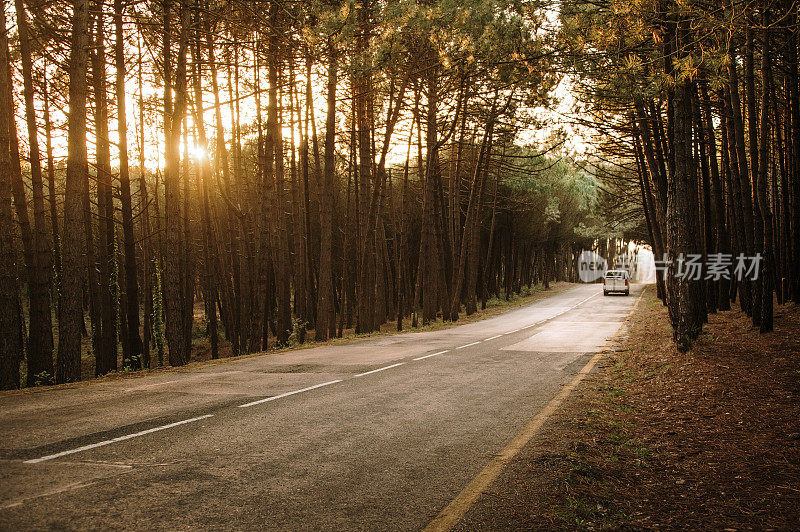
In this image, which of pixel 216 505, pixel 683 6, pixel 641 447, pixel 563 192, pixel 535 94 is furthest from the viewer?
pixel 563 192

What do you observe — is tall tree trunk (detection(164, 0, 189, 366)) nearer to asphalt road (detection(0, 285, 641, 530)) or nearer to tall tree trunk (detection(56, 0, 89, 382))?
tall tree trunk (detection(56, 0, 89, 382))

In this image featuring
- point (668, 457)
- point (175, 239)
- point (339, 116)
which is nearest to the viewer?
point (668, 457)

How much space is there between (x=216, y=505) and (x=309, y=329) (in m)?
29.1

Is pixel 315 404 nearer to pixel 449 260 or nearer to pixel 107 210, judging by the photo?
pixel 107 210

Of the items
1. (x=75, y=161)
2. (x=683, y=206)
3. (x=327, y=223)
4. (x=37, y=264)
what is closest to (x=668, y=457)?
(x=683, y=206)

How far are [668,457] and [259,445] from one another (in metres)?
4.20

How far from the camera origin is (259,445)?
5.60m

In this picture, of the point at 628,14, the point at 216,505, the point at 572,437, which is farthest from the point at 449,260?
the point at 216,505

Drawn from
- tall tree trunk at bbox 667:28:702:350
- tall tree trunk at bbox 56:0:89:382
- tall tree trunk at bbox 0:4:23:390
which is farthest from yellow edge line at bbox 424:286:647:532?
tall tree trunk at bbox 0:4:23:390

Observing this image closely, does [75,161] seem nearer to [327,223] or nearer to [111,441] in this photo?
[111,441]

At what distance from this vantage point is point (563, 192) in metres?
48.6

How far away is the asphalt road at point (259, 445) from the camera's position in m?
3.97

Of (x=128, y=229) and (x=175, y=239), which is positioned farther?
(x=128, y=229)

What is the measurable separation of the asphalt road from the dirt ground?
581mm
